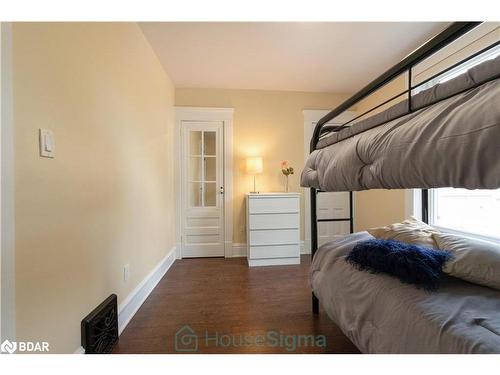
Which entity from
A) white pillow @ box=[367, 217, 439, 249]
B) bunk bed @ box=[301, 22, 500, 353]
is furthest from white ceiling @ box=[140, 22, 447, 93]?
white pillow @ box=[367, 217, 439, 249]

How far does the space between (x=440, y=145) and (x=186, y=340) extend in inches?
64.9

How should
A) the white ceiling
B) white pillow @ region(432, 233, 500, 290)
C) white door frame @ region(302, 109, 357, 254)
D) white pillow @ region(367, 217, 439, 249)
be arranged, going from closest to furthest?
1. white pillow @ region(432, 233, 500, 290)
2. white pillow @ region(367, 217, 439, 249)
3. the white ceiling
4. white door frame @ region(302, 109, 357, 254)

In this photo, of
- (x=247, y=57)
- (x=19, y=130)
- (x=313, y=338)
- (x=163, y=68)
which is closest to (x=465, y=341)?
(x=313, y=338)

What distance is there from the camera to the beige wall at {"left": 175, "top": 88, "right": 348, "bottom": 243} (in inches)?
125

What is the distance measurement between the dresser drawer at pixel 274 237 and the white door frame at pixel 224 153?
1.64 ft

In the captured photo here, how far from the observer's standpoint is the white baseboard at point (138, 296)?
1.57 meters

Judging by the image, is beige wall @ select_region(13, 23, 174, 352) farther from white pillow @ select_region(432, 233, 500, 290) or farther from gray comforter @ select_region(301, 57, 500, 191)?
white pillow @ select_region(432, 233, 500, 290)

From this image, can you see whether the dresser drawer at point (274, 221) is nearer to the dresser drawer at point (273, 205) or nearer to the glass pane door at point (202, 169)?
the dresser drawer at point (273, 205)

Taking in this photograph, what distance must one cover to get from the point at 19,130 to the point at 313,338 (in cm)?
184

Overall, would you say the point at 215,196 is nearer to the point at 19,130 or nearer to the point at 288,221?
the point at 288,221

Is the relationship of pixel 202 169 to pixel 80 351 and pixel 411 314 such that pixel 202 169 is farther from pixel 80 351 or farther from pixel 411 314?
pixel 411 314

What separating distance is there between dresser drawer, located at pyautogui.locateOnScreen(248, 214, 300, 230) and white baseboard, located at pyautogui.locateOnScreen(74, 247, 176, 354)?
113 centimetres

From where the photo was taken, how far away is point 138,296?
1.85 metres

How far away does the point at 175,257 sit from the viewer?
3.07 metres
